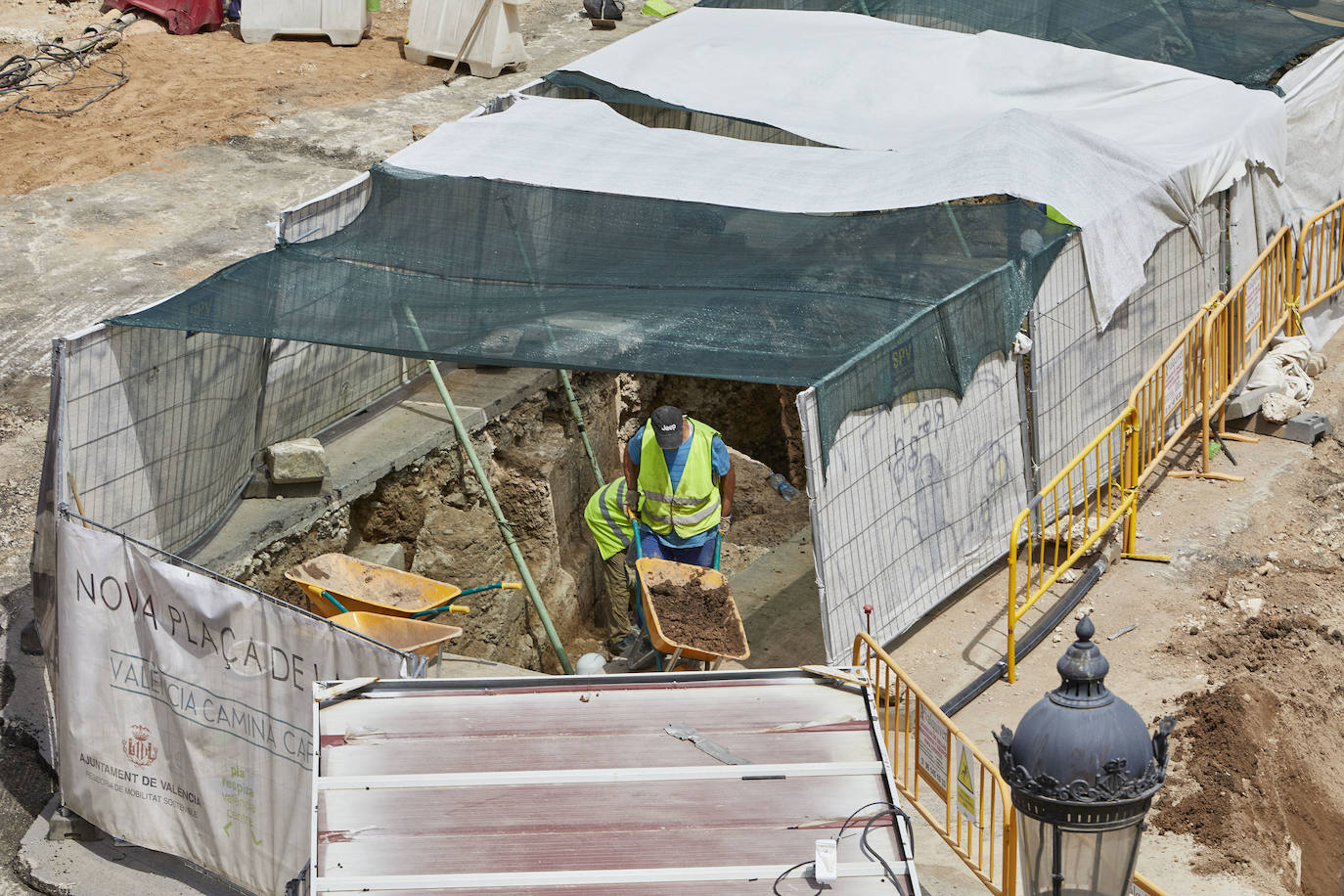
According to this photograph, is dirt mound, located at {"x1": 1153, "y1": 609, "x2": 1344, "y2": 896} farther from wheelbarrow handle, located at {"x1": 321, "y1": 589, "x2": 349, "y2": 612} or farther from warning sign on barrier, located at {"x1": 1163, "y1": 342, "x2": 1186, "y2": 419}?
wheelbarrow handle, located at {"x1": 321, "y1": 589, "x2": 349, "y2": 612}

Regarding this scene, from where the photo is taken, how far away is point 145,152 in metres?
16.0

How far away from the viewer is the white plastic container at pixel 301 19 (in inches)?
738

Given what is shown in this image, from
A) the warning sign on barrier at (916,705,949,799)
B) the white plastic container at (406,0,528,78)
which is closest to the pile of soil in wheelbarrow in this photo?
the warning sign on barrier at (916,705,949,799)

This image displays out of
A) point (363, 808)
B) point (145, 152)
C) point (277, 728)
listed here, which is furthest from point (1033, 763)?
point (145, 152)

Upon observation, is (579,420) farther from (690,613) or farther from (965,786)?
(965,786)

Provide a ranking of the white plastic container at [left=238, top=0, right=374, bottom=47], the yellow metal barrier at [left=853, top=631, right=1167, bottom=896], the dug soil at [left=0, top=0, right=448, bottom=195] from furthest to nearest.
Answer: the white plastic container at [left=238, top=0, right=374, bottom=47], the dug soil at [left=0, top=0, right=448, bottom=195], the yellow metal barrier at [left=853, top=631, right=1167, bottom=896]

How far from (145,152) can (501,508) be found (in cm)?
747

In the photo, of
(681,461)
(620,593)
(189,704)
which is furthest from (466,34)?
(189,704)

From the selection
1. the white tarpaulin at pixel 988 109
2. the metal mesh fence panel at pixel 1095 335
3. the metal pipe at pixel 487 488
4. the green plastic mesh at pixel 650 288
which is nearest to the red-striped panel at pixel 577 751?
the green plastic mesh at pixel 650 288

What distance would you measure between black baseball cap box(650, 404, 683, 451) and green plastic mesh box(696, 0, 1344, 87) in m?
6.74

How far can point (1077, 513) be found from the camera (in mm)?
10234

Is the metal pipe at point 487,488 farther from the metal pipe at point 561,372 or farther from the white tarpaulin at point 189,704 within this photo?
the white tarpaulin at point 189,704

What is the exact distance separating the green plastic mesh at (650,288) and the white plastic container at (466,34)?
836cm

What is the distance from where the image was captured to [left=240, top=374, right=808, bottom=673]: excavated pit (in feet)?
33.2
